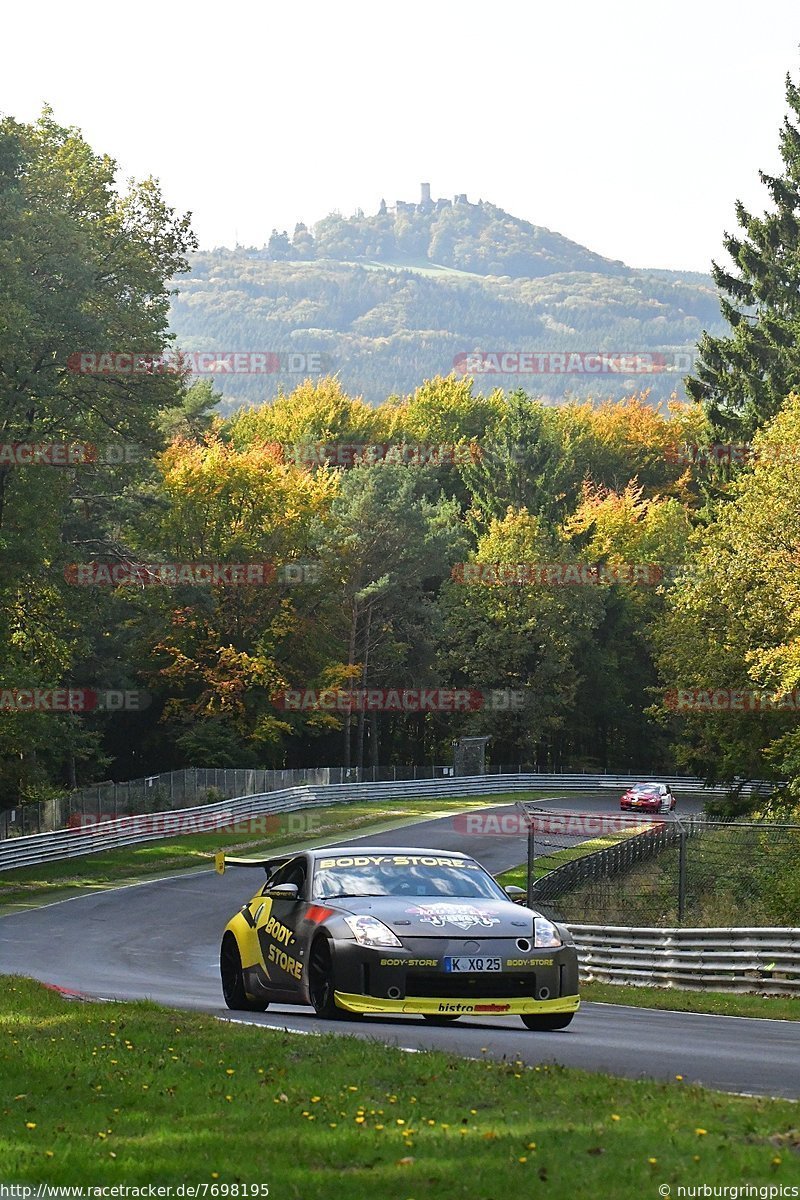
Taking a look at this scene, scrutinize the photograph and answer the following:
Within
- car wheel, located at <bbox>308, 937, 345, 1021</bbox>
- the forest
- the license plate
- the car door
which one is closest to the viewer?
the license plate

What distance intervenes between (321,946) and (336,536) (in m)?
67.7

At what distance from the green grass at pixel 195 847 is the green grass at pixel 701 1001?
22.1 metres

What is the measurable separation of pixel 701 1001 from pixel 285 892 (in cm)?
735

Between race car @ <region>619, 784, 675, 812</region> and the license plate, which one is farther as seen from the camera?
race car @ <region>619, 784, 675, 812</region>

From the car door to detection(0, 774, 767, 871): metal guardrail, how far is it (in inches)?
1262

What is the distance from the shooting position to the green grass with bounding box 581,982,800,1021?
58.6 ft

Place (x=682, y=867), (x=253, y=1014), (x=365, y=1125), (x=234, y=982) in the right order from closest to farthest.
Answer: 1. (x=365, y=1125)
2. (x=253, y=1014)
3. (x=234, y=982)
4. (x=682, y=867)

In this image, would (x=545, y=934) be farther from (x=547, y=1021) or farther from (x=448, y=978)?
(x=448, y=978)

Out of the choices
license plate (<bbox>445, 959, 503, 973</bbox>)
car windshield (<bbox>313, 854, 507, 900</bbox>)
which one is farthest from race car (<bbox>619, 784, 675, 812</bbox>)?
license plate (<bbox>445, 959, 503, 973</bbox>)

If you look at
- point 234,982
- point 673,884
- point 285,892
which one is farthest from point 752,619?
point 285,892

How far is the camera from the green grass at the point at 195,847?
43.8 metres

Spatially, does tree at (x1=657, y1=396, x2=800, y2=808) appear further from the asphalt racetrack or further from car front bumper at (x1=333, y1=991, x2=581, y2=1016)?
car front bumper at (x1=333, y1=991, x2=581, y2=1016)

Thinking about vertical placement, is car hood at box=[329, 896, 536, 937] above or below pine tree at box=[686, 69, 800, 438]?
below

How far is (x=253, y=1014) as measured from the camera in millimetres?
14852
